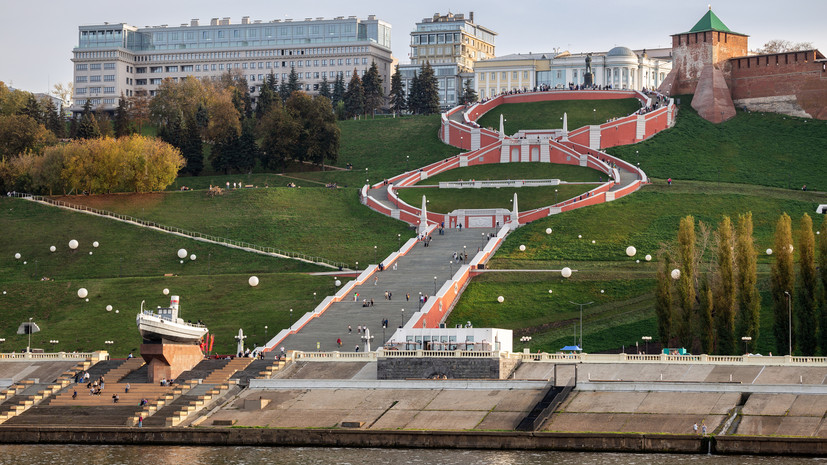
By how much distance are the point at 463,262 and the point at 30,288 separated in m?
26.8

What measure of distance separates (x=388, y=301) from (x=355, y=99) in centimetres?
7240

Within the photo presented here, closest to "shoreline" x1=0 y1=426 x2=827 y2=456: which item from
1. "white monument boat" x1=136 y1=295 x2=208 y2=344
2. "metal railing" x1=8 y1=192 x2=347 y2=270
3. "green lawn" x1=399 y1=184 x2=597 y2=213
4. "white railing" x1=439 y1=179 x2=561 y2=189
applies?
"white monument boat" x1=136 y1=295 x2=208 y2=344

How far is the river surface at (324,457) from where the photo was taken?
40781 mm

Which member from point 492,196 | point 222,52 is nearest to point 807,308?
point 492,196

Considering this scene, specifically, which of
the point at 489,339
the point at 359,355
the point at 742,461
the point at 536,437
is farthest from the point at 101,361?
A: the point at 742,461

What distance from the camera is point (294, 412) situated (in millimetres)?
49656

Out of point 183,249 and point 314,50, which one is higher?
point 314,50

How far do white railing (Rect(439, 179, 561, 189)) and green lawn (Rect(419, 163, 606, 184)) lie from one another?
9.63ft

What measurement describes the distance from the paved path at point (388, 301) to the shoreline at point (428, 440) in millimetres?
14626

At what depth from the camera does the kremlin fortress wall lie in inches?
4385

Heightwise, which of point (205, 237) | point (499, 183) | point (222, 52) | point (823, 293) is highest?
point (222, 52)

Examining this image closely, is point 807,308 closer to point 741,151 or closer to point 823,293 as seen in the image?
point 823,293

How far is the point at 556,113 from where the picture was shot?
11975 centimetres

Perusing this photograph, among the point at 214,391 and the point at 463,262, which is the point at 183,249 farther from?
the point at 214,391
